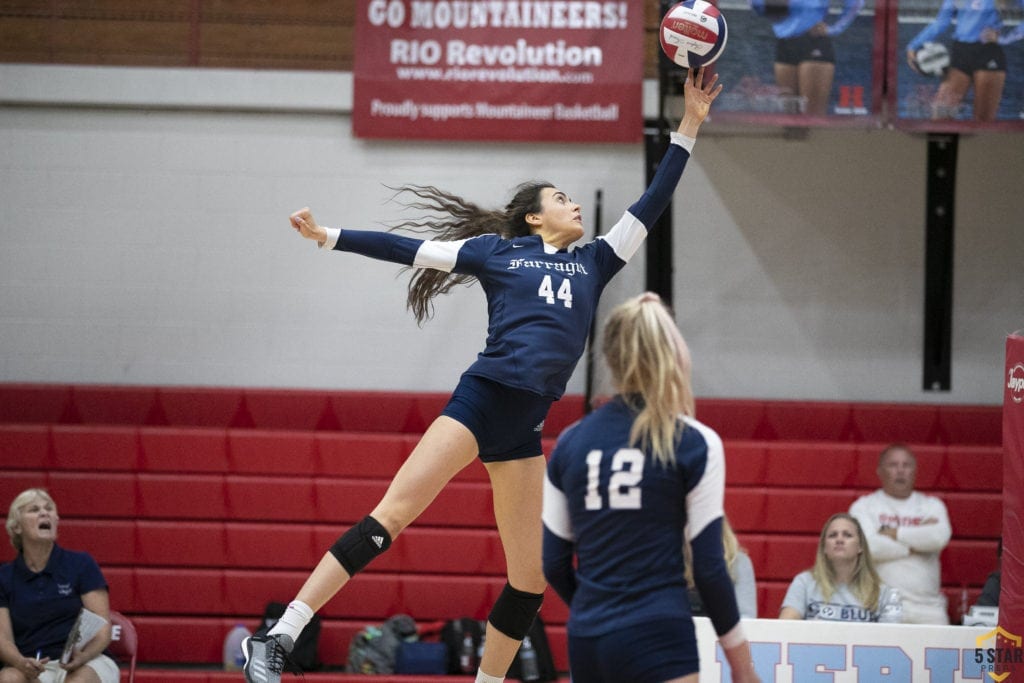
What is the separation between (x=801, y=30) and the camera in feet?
25.3

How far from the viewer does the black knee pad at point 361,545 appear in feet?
13.9

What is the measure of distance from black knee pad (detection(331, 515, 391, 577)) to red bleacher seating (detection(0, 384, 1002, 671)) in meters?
3.45

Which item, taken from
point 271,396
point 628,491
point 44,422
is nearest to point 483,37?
point 271,396

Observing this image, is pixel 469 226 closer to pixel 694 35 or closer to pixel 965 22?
pixel 694 35

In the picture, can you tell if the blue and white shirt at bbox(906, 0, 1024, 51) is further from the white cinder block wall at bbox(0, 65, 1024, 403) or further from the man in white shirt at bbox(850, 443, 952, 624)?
the man in white shirt at bbox(850, 443, 952, 624)

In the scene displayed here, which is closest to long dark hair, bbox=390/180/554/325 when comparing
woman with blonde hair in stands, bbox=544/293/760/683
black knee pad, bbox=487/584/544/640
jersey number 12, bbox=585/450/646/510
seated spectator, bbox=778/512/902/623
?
black knee pad, bbox=487/584/544/640

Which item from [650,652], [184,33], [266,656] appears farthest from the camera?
[184,33]

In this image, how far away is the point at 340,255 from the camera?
29.5 feet

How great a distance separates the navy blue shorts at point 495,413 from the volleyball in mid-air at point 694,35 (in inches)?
58.3

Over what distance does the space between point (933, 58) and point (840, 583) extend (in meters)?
3.54

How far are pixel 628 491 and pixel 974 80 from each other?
5.74 metres

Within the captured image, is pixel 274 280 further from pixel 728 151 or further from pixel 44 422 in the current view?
pixel 728 151

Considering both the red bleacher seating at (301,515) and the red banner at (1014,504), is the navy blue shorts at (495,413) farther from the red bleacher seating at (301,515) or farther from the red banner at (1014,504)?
the red bleacher seating at (301,515)

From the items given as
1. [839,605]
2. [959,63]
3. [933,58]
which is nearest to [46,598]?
[839,605]
